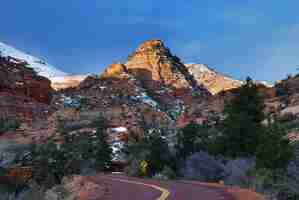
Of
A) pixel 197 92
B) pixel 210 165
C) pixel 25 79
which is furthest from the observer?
pixel 197 92

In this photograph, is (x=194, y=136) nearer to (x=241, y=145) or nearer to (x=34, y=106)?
(x=241, y=145)

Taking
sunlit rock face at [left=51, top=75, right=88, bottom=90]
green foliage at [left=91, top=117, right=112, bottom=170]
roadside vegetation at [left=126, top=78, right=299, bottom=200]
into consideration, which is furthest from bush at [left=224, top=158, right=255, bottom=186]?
sunlit rock face at [left=51, top=75, right=88, bottom=90]

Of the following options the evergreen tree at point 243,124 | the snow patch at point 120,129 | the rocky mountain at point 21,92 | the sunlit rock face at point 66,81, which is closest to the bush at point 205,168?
the evergreen tree at point 243,124

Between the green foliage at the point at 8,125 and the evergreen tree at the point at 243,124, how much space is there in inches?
1978

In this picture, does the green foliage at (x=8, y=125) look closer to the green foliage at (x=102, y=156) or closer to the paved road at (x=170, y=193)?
the green foliage at (x=102, y=156)

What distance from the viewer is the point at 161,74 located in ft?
487

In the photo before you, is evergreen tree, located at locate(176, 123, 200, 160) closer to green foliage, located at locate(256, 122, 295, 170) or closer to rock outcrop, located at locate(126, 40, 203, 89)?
green foliage, located at locate(256, 122, 295, 170)

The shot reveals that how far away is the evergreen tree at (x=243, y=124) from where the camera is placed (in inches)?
977

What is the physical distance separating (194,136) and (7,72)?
66.1m

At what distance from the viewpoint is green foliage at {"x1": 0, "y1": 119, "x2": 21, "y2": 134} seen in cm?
7043

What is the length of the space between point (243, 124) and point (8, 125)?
54.7 m

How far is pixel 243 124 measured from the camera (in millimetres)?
25375

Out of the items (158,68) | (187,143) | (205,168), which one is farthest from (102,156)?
(158,68)

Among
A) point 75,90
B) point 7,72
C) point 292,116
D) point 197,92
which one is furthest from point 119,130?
point 197,92
